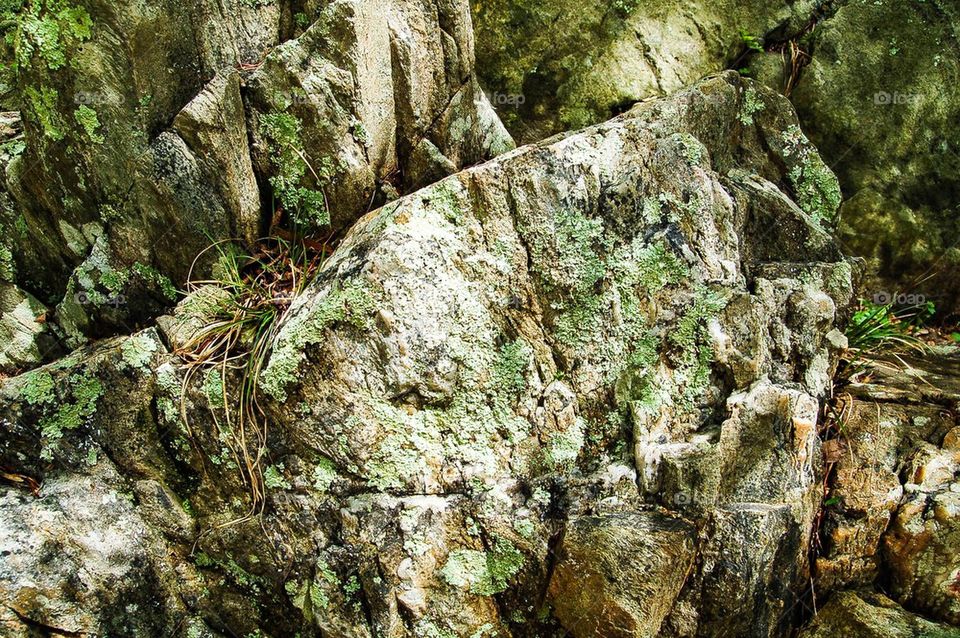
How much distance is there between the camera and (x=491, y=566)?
140 inches

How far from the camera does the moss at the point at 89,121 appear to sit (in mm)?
4004

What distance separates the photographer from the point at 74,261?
4.36 meters

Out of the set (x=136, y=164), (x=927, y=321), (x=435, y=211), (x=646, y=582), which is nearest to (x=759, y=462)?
(x=646, y=582)

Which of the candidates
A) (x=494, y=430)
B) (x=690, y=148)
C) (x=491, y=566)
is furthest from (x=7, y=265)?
(x=690, y=148)

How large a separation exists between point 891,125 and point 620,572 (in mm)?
4603

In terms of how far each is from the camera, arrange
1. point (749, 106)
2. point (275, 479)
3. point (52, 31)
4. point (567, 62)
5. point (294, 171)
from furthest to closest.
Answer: point (567, 62)
point (749, 106)
point (294, 171)
point (52, 31)
point (275, 479)

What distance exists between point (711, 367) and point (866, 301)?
2576mm

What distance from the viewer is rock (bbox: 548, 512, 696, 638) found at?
337 cm

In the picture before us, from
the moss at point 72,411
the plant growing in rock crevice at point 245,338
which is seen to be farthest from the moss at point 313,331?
the moss at point 72,411

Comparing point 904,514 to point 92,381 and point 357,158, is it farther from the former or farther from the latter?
point 92,381

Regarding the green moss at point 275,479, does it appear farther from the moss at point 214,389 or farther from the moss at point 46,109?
the moss at point 46,109

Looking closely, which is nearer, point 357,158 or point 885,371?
point 357,158

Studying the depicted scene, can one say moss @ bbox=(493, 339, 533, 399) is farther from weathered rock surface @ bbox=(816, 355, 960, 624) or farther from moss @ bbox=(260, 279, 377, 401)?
weathered rock surface @ bbox=(816, 355, 960, 624)

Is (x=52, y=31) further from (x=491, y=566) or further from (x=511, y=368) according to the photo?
(x=491, y=566)
